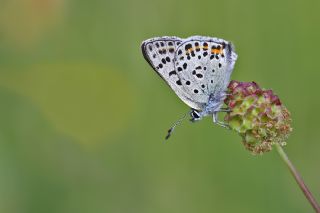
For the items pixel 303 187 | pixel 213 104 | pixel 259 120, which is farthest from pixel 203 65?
pixel 303 187

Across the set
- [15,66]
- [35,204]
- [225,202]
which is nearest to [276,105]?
[225,202]

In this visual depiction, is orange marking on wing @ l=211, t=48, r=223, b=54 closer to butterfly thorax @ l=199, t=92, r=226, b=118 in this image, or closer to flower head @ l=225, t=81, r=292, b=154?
butterfly thorax @ l=199, t=92, r=226, b=118

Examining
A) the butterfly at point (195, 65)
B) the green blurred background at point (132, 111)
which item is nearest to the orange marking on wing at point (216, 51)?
the butterfly at point (195, 65)

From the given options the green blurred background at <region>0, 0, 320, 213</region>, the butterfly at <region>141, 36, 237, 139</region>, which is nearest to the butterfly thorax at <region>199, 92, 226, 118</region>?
the butterfly at <region>141, 36, 237, 139</region>

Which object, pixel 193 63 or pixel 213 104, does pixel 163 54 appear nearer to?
pixel 193 63

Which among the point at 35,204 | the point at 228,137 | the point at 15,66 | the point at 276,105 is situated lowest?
the point at 35,204

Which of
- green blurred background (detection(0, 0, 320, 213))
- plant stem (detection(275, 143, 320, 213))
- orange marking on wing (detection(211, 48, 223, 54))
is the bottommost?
green blurred background (detection(0, 0, 320, 213))

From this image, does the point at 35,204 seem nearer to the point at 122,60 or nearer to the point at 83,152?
the point at 83,152
